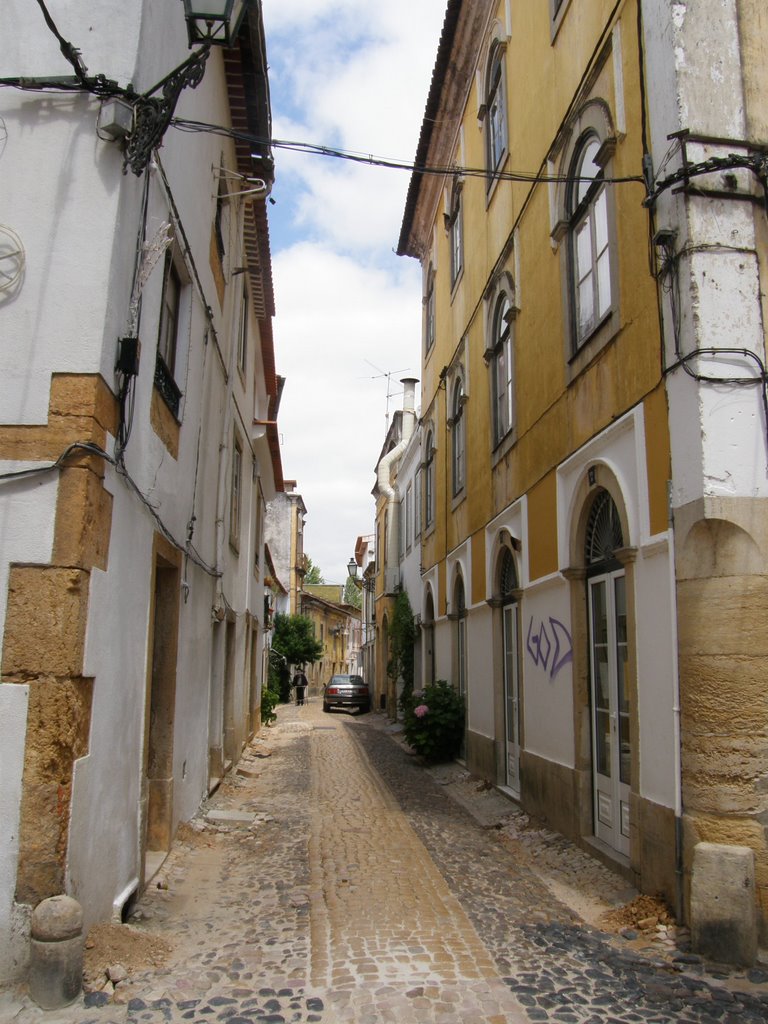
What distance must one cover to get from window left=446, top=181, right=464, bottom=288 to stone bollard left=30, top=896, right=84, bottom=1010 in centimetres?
1172

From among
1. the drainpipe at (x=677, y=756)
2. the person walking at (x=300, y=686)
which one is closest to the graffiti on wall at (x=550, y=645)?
the drainpipe at (x=677, y=756)

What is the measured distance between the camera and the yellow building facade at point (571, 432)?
18.6 feet

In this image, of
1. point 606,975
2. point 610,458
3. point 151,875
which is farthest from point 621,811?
point 151,875

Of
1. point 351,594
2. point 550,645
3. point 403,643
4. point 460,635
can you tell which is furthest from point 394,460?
point 351,594

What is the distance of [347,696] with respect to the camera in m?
28.5

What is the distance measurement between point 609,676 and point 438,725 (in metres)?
6.35

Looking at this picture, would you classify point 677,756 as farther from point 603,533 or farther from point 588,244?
point 588,244

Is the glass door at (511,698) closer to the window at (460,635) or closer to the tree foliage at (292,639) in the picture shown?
the window at (460,635)

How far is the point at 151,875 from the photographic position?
6047mm

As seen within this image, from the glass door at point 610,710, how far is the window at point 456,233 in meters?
8.19

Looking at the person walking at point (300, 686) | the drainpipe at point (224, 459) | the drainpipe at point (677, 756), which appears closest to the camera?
the drainpipe at point (677, 756)

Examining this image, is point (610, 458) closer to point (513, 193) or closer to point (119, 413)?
point (119, 413)

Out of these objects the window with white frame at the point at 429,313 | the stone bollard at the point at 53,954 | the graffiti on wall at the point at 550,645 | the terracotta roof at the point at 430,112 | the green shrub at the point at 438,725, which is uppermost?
the terracotta roof at the point at 430,112

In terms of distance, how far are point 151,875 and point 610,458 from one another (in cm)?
460
